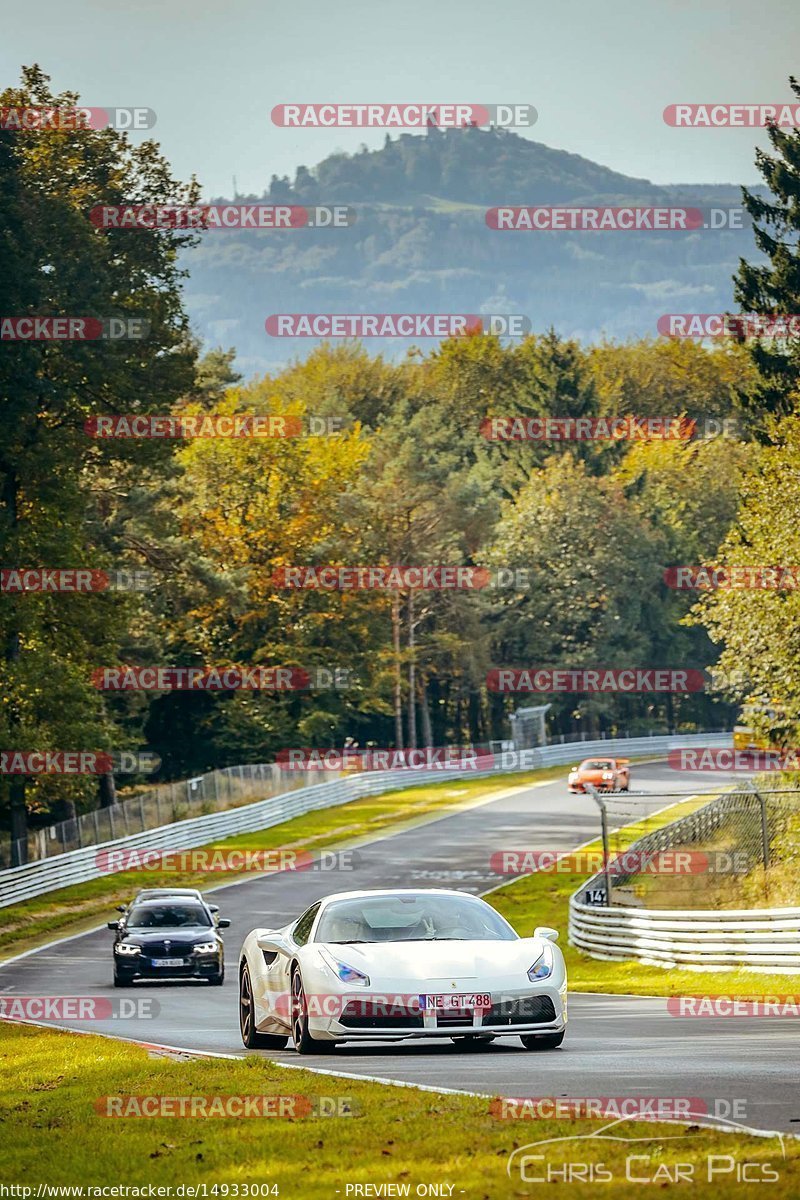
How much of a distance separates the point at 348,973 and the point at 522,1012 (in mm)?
1288

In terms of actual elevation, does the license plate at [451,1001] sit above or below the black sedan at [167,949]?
above

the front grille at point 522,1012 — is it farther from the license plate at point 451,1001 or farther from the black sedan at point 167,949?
the black sedan at point 167,949

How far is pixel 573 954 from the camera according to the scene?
32031 millimetres

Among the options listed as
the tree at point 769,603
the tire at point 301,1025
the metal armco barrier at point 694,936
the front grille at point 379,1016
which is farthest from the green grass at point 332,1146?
the tree at point 769,603

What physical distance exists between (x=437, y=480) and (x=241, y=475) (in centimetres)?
1597

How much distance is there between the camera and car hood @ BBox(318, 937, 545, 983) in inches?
526

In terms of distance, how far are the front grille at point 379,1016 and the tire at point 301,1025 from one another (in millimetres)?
487

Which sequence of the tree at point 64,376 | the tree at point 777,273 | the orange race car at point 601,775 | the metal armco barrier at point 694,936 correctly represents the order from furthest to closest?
the orange race car at point 601,775
the tree at point 777,273
the tree at point 64,376
the metal armco barrier at point 694,936

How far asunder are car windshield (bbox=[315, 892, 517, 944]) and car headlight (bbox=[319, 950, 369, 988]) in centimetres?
51

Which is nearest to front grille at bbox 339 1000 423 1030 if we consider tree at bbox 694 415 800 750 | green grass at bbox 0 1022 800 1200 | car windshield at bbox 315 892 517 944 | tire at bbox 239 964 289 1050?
car windshield at bbox 315 892 517 944

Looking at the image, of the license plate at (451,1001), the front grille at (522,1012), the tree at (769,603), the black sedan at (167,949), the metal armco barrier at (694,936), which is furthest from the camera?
the tree at (769,603)

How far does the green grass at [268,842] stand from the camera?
40.9 m

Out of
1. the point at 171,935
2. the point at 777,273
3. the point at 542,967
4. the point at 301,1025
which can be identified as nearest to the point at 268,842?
the point at 777,273

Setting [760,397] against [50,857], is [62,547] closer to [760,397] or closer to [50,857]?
[50,857]
